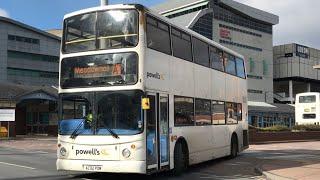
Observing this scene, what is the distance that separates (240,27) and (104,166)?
309ft

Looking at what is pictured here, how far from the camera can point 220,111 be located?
20.5m

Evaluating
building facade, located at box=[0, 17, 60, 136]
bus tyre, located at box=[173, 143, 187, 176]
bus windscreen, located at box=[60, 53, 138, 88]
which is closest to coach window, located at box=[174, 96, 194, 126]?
bus tyre, located at box=[173, 143, 187, 176]

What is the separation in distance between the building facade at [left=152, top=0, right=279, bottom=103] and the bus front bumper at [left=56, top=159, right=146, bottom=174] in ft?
261

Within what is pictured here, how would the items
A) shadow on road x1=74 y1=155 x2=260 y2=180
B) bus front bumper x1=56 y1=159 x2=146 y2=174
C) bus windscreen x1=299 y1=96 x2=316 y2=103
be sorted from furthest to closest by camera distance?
bus windscreen x1=299 y1=96 x2=316 y2=103, shadow on road x1=74 y1=155 x2=260 y2=180, bus front bumper x1=56 y1=159 x2=146 y2=174

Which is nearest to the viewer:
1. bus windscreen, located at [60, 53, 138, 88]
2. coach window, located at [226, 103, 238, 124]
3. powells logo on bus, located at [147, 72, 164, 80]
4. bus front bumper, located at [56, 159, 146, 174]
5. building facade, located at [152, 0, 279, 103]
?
bus front bumper, located at [56, 159, 146, 174]

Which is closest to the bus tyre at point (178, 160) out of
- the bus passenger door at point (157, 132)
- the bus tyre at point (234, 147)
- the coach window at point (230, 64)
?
the bus passenger door at point (157, 132)

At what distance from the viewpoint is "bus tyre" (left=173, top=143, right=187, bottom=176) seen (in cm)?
1582

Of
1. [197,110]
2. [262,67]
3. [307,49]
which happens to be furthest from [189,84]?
[307,49]

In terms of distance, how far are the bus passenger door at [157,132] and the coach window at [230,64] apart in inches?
268

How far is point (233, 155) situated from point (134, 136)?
10386 millimetres

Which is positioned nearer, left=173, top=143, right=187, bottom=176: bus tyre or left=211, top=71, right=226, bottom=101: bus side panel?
left=173, top=143, right=187, bottom=176: bus tyre

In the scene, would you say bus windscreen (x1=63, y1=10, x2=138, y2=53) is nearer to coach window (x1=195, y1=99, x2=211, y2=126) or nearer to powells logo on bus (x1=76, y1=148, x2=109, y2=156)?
powells logo on bus (x1=76, y1=148, x2=109, y2=156)

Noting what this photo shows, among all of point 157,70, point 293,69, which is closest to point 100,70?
point 157,70

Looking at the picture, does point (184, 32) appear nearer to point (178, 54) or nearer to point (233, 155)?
point (178, 54)
